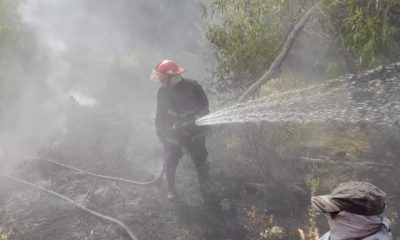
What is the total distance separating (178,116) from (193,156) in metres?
0.65

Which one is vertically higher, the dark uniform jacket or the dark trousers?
the dark uniform jacket

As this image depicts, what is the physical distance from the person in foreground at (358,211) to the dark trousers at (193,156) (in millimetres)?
3805

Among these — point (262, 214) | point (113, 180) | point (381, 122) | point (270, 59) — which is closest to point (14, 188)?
point (113, 180)

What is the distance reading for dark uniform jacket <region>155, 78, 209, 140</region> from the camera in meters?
5.52

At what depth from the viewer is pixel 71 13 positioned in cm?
1362

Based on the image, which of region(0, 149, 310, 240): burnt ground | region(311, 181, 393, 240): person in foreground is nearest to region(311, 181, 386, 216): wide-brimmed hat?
region(311, 181, 393, 240): person in foreground

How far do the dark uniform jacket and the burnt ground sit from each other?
1.01m

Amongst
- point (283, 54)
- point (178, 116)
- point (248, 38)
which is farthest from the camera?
point (178, 116)

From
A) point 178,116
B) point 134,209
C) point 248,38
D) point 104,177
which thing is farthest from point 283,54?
point 104,177

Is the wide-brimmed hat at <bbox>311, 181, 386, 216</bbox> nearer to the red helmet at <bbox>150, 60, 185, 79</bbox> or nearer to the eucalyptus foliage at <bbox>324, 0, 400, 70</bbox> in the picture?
the eucalyptus foliage at <bbox>324, 0, 400, 70</bbox>

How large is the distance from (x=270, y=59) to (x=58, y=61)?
8.21 metres

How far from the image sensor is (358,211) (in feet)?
6.23

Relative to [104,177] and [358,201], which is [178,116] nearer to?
[104,177]

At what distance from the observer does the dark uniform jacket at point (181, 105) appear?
18.1 ft
